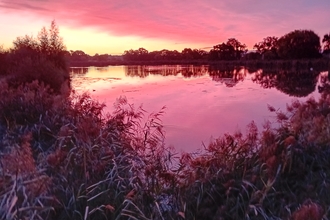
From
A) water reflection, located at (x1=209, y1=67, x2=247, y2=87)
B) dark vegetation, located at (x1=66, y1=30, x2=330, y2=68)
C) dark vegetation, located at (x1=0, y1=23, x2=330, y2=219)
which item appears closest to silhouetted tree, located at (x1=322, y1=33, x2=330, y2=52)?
dark vegetation, located at (x1=66, y1=30, x2=330, y2=68)

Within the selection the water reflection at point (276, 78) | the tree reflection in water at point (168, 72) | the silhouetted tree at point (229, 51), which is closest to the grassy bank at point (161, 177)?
the water reflection at point (276, 78)

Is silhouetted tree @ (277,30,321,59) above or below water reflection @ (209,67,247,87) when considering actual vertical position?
above

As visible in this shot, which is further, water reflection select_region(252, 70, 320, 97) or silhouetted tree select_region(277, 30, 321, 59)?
silhouetted tree select_region(277, 30, 321, 59)

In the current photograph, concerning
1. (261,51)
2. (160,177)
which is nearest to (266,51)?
(261,51)

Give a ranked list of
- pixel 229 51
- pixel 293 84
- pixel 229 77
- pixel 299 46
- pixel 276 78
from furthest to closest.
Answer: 1. pixel 229 51
2. pixel 299 46
3. pixel 229 77
4. pixel 276 78
5. pixel 293 84

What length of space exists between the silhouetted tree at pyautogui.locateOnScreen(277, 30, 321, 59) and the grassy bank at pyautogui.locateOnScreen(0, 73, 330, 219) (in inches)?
2133

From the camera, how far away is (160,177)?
4734 millimetres

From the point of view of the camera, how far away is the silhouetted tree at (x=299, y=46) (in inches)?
2231

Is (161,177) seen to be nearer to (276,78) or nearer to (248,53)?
(276,78)

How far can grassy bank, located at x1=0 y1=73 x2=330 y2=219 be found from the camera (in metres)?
3.67

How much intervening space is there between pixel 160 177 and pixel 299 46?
5722 centimetres

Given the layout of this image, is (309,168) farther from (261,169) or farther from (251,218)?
(251,218)

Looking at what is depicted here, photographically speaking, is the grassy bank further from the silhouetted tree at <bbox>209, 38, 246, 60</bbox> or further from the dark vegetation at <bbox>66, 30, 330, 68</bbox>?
the silhouetted tree at <bbox>209, 38, 246, 60</bbox>

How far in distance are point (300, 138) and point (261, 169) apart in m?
1.01
